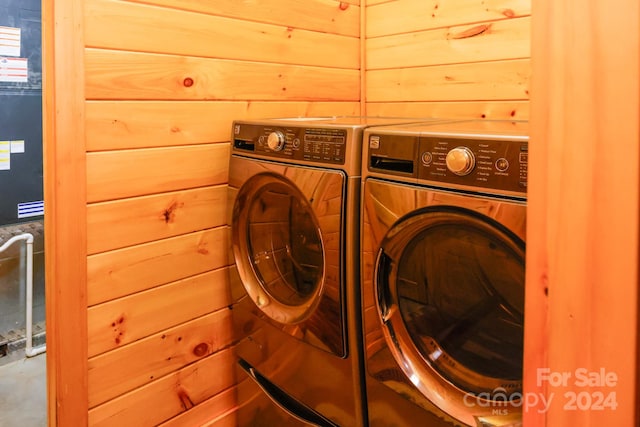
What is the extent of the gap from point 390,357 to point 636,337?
2.86ft

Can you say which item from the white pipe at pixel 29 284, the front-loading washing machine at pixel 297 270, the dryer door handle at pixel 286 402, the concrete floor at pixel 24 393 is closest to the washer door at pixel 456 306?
the front-loading washing machine at pixel 297 270

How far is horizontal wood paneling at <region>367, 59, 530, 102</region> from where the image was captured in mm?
1734

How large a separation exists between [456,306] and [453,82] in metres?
1.05

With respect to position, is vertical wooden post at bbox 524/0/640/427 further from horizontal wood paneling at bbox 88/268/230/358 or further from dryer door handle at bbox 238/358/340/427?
horizontal wood paneling at bbox 88/268/230/358

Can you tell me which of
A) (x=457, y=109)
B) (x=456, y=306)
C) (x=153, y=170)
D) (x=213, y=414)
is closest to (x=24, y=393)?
(x=213, y=414)

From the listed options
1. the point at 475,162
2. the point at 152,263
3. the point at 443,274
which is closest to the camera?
the point at 475,162

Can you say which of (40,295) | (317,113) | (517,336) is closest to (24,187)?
(40,295)

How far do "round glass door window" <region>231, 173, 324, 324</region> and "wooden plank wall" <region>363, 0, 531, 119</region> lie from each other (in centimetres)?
79

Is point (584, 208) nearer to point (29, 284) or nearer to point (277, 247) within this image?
point (277, 247)

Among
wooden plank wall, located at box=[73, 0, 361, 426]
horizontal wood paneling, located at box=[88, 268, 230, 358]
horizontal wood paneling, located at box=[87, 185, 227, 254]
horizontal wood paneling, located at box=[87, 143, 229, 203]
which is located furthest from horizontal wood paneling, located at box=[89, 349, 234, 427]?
horizontal wood paneling, located at box=[87, 143, 229, 203]

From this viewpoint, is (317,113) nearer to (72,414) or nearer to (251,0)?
(251,0)

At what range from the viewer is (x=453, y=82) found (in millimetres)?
1912

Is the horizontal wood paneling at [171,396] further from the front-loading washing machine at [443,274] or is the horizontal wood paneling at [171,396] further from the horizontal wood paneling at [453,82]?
the horizontal wood paneling at [453,82]

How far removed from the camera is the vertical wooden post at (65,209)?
136 centimetres
